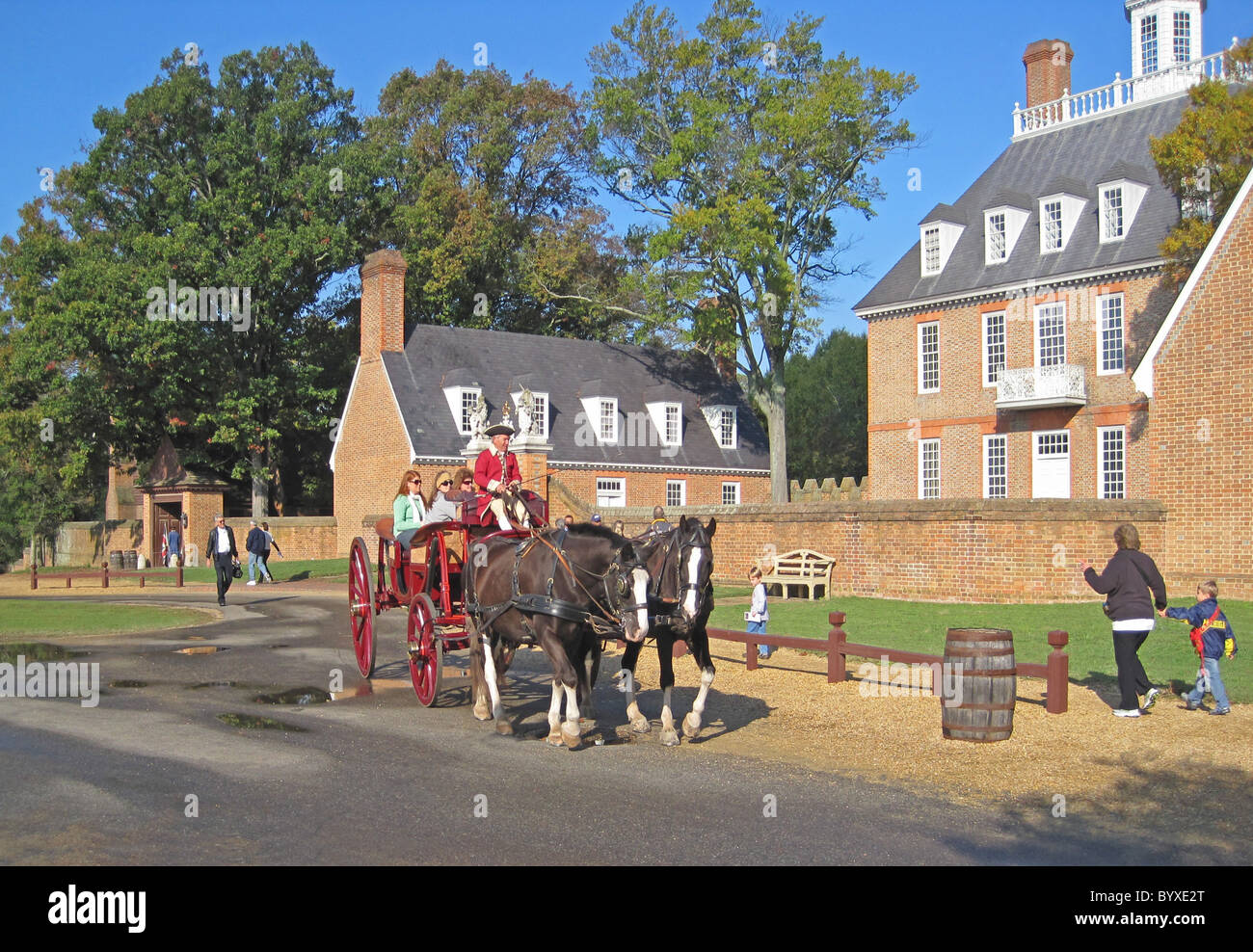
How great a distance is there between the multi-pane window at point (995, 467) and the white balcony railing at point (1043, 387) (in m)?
1.43

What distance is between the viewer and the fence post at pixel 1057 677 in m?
12.0

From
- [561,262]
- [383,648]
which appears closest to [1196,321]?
[383,648]

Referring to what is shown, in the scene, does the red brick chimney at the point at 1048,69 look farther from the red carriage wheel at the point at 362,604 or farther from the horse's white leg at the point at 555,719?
the horse's white leg at the point at 555,719

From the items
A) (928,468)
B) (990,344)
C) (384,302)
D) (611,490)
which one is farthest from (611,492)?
(990,344)

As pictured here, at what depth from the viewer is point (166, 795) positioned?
8219mm

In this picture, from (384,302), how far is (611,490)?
11.4 metres

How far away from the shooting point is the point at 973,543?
23.0 meters

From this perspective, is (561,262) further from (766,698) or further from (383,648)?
(766,698)

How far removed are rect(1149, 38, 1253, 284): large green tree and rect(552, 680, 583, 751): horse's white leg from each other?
2200 cm

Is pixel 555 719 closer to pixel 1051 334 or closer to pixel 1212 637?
pixel 1212 637

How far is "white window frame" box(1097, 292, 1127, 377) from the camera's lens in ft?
109

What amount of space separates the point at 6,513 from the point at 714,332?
3612cm
